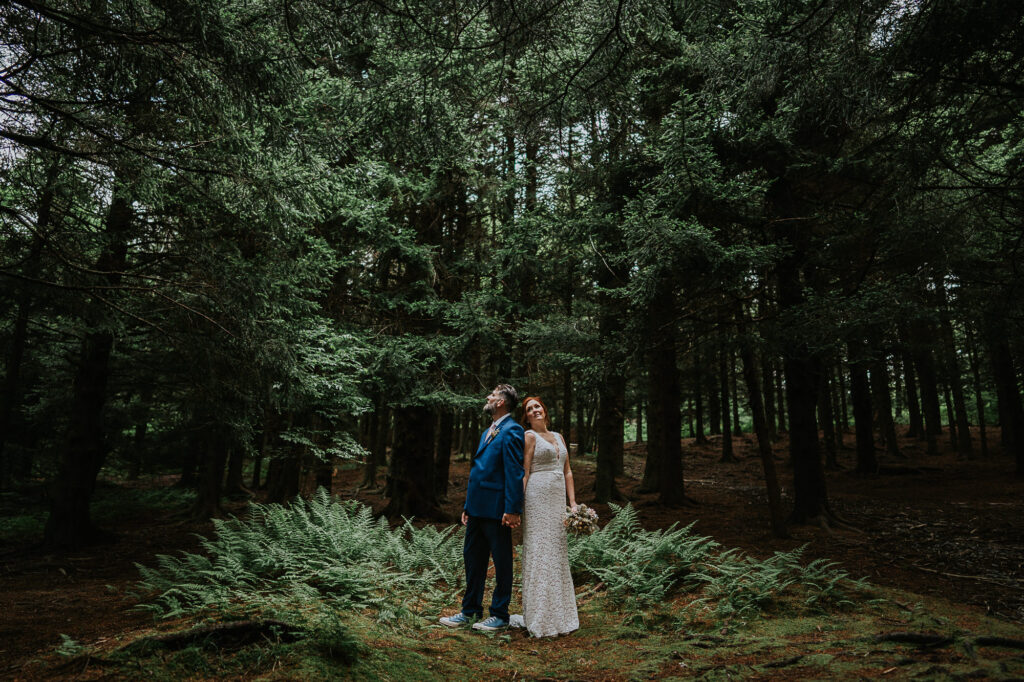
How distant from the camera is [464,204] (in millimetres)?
13648

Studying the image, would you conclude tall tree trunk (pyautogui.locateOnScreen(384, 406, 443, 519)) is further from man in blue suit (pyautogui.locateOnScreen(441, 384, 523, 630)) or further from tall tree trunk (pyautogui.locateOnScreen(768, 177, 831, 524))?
tall tree trunk (pyautogui.locateOnScreen(768, 177, 831, 524))

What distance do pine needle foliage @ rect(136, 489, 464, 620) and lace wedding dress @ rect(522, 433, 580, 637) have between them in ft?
4.46

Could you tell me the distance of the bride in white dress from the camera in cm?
494

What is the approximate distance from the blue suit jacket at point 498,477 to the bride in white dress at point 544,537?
13 centimetres

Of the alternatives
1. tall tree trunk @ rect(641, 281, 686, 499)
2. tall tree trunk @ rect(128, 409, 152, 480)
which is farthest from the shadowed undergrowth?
tall tree trunk @ rect(128, 409, 152, 480)

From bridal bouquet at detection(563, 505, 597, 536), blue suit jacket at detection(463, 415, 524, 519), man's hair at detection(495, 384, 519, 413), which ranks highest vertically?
man's hair at detection(495, 384, 519, 413)

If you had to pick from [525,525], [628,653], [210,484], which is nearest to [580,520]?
[525,525]

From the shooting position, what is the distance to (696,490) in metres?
16.3

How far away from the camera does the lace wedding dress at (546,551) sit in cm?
493

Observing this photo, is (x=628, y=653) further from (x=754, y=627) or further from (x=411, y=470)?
(x=411, y=470)

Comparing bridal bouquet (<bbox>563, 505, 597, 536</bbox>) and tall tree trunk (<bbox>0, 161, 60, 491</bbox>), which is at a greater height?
tall tree trunk (<bbox>0, 161, 60, 491</bbox>)

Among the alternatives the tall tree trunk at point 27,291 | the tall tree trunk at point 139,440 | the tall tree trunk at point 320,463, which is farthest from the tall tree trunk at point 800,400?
the tall tree trunk at point 139,440

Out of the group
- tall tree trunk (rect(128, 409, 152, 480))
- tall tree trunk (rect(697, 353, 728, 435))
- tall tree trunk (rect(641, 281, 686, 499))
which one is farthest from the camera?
tall tree trunk (rect(697, 353, 728, 435))

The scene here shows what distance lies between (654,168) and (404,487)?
8796 mm
